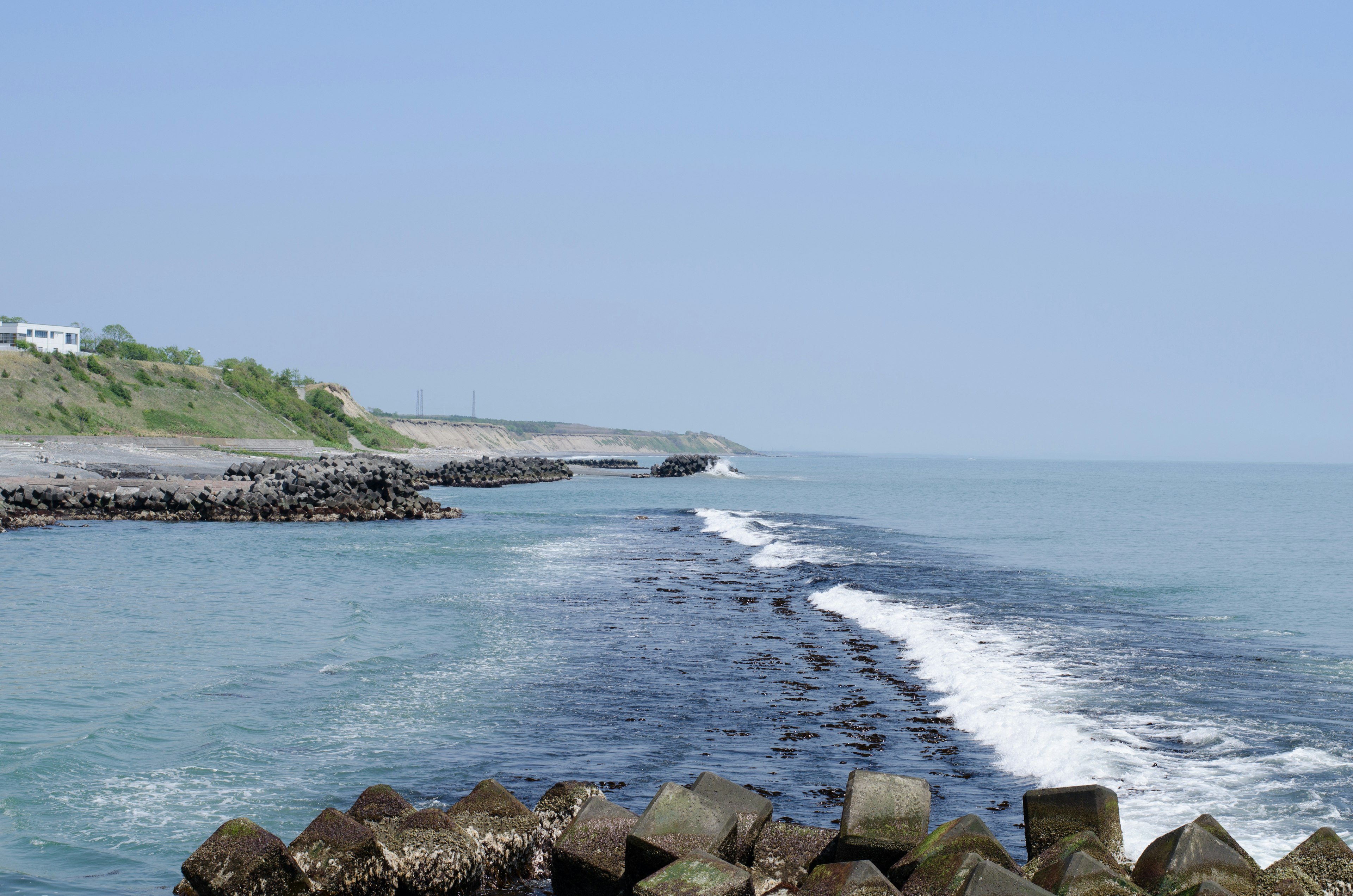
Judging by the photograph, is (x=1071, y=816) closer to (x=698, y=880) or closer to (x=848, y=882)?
(x=848, y=882)

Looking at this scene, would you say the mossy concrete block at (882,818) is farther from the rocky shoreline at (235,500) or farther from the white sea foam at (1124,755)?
the rocky shoreline at (235,500)

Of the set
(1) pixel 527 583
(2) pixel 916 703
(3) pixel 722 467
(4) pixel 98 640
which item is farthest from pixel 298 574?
(3) pixel 722 467

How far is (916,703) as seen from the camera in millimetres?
12422

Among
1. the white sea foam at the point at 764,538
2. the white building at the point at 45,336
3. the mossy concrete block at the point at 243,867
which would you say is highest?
the white building at the point at 45,336

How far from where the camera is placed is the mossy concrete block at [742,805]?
6.99 m

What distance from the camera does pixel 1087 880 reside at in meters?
5.85

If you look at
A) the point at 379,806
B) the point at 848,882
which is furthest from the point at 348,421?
the point at 848,882

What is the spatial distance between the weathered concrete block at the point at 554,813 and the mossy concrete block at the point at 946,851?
2.36m

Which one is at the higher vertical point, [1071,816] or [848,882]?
[1071,816]

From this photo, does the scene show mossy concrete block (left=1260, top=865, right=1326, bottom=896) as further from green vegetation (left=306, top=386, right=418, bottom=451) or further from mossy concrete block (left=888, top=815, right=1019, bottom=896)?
green vegetation (left=306, top=386, right=418, bottom=451)

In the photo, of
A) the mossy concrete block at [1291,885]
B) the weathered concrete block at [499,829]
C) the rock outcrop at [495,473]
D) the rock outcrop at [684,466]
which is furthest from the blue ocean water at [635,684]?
the rock outcrop at [684,466]

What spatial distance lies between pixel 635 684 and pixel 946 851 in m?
7.25

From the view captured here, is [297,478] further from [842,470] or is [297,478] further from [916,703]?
[842,470]

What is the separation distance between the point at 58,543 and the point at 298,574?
1115 centimetres
